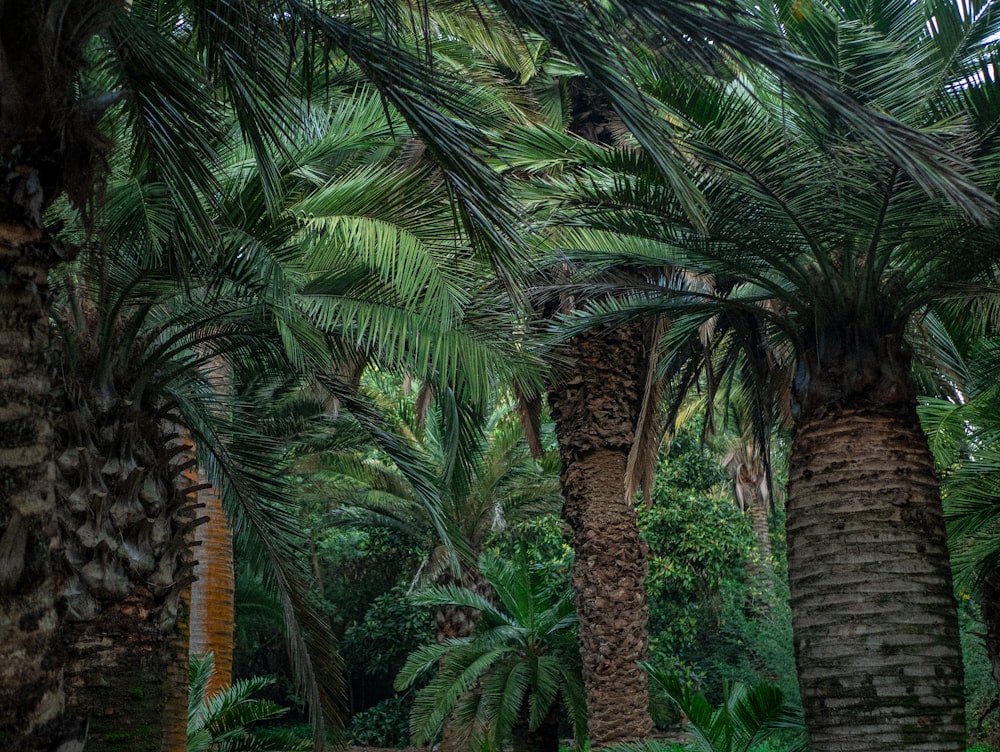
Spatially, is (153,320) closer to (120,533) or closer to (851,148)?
(120,533)

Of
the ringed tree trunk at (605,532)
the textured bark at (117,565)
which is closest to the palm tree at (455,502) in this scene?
the ringed tree trunk at (605,532)

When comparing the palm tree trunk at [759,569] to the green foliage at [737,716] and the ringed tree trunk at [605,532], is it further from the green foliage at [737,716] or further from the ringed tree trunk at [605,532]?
the green foliage at [737,716]

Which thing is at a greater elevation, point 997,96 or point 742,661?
point 997,96

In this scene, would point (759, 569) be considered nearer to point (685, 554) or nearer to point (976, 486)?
point (685, 554)

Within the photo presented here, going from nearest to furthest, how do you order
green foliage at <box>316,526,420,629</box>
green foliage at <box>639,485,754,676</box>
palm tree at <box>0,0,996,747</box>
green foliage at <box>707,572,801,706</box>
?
palm tree at <box>0,0,996,747</box> < green foliage at <box>707,572,801,706</box> < green foliage at <box>639,485,754,676</box> < green foliage at <box>316,526,420,629</box>

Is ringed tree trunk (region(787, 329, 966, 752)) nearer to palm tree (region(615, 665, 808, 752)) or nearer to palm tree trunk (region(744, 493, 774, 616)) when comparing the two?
palm tree (region(615, 665, 808, 752))

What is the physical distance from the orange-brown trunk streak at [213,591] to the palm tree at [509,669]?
3727 mm

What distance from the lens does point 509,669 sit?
623 inches

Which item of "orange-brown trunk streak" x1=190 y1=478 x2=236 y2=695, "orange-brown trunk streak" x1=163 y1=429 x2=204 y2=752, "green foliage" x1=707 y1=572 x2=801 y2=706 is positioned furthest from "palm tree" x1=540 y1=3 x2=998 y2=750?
"green foliage" x1=707 y1=572 x2=801 y2=706

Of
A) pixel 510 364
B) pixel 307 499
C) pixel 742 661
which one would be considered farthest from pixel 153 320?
pixel 742 661

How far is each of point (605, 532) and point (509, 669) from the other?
4.83 metres

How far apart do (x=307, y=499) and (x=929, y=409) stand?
13.2 m

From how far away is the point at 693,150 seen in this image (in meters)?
6.46

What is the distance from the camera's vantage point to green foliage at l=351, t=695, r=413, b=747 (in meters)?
26.5
